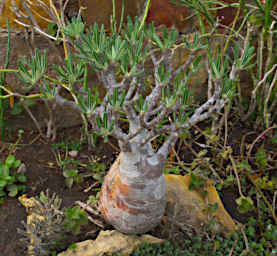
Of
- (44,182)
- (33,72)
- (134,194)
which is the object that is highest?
(33,72)

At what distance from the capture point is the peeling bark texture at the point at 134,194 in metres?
1.07

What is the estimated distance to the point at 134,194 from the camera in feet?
3.59

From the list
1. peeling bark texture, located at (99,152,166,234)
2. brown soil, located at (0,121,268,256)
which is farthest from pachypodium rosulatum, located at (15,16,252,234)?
brown soil, located at (0,121,268,256)

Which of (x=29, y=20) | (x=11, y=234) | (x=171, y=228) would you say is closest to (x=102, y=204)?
(x=171, y=228)

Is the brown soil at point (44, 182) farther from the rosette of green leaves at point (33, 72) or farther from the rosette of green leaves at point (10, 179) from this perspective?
the rosette of green leaves at point (33, 72)

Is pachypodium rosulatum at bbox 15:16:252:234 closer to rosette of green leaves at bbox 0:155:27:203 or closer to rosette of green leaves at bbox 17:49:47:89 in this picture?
rosette of green leaves at bbox 17:49:47:89

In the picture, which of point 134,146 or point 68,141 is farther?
point 68,141

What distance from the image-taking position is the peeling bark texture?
107 cm

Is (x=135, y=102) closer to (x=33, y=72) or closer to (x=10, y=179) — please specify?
(x=33, y=72)

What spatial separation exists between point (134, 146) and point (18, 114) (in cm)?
94

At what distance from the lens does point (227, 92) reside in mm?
904

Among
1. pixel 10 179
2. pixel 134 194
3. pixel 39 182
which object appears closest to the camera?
pixel 134 194

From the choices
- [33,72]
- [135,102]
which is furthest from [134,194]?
[33,72]

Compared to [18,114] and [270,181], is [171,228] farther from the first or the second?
[18,114]
